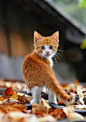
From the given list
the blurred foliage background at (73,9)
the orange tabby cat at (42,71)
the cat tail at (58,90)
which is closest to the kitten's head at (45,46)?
the orange tabby cat at (42,71)

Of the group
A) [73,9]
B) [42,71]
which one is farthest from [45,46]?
[73,9]

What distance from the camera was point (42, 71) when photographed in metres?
2.98

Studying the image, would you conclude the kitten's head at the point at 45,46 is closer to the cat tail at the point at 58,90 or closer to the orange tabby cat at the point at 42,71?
the orange tabby cat at the point at 42,71

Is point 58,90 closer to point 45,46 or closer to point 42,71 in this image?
point 42,71

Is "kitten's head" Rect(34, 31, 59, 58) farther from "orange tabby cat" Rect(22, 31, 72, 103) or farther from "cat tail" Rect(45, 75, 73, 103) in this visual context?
"cat tail" Rect(45, 75, 73, 103)

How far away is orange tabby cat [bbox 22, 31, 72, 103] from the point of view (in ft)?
9.41

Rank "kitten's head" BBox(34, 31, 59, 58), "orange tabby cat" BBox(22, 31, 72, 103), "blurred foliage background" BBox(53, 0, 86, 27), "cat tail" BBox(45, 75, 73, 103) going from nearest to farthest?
"cat tail" BBox(45, 75, 73, 103)
"orange tabby cat" BBox(22, 31, 72, 103)
"kitten's head" BBox(34, 31, 59, 58)
"blurred foliage background" BBox(53, 0, 86, 27)

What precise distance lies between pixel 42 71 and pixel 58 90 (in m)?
0.27

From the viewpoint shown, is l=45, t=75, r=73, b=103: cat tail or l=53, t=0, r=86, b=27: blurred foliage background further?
l=53, t=0, r=86, b=27: blurred foliage background

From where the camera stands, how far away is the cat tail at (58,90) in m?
2.74

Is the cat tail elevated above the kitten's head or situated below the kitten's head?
below

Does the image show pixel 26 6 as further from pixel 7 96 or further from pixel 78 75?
pixel 7 96

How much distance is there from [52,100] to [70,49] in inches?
360

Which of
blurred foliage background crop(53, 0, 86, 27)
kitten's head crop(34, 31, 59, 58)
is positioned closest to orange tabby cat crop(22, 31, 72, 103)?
kitten's head crop(34, 31, 59, 58)
